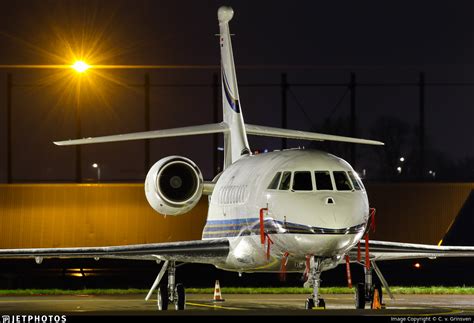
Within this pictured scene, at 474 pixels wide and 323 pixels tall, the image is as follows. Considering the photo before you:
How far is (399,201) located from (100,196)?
12.4 metres

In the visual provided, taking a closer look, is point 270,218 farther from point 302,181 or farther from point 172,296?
point 172,296

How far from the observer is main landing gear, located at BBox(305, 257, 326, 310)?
919 inches

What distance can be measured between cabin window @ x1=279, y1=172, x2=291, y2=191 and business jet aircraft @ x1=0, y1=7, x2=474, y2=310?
0.03 m

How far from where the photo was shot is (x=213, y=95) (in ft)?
192

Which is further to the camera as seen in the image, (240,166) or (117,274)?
(117,274)

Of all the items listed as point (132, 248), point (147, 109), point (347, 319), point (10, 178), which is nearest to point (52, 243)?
point (10, 178)

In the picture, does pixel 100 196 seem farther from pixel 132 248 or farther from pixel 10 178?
pixel 132 248

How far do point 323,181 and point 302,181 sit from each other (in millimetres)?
466

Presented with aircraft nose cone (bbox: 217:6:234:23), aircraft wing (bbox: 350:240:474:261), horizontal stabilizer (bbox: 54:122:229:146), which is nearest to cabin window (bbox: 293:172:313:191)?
aircraft wing (bbox: 350:240:474:261)

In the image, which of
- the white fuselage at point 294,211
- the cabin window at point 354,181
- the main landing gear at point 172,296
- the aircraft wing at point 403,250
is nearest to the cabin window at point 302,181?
the white fuselage at point 294,211

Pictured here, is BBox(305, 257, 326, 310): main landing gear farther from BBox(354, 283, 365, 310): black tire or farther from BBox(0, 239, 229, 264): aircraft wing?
BBox(0, 239, 229, 264): aircraft wing

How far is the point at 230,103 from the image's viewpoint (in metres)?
34.2

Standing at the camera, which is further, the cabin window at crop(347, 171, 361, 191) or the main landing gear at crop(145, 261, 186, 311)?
the main landing gear at crop(145, 261, 186, 311)

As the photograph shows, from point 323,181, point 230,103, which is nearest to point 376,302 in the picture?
point 323,181
